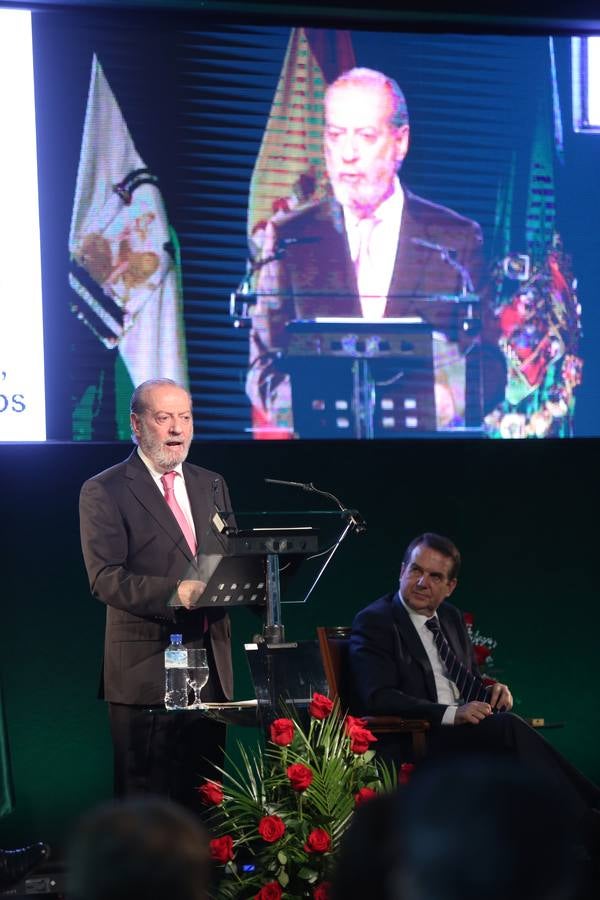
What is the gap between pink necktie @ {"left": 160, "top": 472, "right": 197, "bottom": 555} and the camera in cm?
373

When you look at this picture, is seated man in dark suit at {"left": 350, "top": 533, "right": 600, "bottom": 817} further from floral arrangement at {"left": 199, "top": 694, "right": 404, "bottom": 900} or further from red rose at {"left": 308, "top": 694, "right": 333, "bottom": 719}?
red rose at {"left": 308, "top": 694, "right": 333, "bottom": 719}

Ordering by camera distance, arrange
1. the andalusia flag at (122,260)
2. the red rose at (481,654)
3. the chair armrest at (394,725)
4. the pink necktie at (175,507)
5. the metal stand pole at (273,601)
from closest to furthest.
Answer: the metal stand pole at (273,601), the pink necktie at (175,507), the chair armrest at (394,725), the red rose at (481,654), the andalusia flag at (122,260)

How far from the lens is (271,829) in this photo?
2.71 metres

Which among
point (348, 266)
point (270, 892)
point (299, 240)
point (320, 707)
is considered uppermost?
point (299, 240)

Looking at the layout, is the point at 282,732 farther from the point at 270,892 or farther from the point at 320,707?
the point at 270,892

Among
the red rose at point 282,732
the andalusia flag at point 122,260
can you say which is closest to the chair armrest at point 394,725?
the red rose at point 282,732

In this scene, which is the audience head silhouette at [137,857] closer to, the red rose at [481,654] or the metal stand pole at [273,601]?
the metal stand pole at [273,601]

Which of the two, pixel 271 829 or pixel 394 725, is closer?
pixel 271 829

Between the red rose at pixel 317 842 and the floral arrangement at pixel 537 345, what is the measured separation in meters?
2.79

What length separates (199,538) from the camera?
3.72 meters

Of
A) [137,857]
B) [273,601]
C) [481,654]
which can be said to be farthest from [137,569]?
[137,857]

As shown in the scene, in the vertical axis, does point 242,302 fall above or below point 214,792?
above

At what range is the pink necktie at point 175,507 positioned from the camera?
3.73 metres

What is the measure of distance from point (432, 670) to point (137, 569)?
4.07 ft
